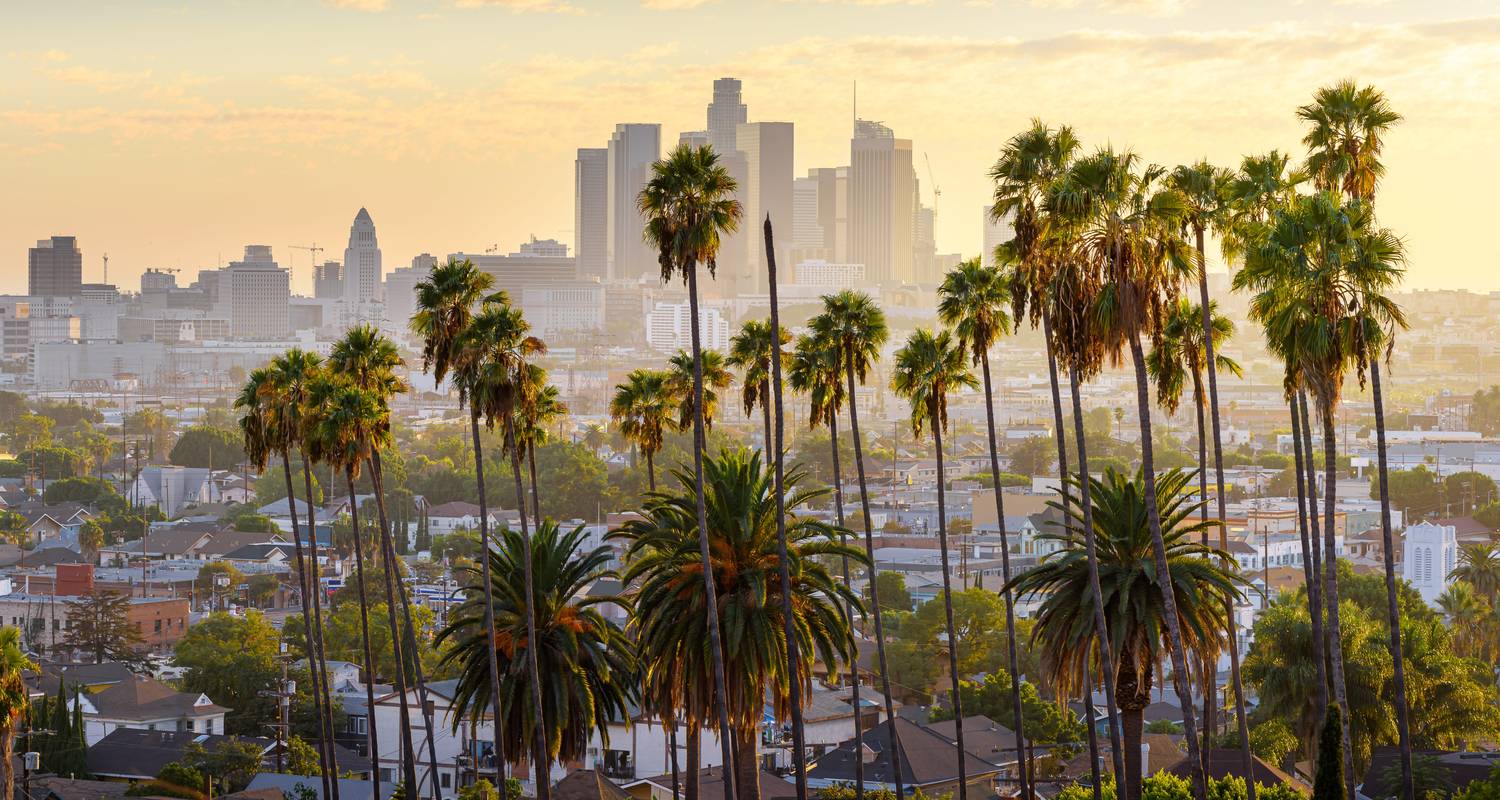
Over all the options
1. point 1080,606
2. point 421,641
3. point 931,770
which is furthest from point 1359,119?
point 421,641

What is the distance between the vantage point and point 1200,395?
134ft

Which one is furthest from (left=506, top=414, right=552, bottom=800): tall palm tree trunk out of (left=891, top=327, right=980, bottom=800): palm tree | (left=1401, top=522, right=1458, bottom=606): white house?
(left=1401, top=522, right=1458, bottom=606): white house

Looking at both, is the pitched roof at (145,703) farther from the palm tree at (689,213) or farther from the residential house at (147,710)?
the palm tree at (689,213)

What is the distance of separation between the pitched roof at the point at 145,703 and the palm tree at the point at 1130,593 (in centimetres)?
4549

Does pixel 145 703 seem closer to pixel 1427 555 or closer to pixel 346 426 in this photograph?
pixel 346 426

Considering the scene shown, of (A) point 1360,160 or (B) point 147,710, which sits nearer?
(A) point 1360,160

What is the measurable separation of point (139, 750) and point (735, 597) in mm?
34982

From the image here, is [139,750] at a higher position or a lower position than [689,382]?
lower

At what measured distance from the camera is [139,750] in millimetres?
62344

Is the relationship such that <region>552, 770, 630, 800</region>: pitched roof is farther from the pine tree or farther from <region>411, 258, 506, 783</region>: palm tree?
the pine tree

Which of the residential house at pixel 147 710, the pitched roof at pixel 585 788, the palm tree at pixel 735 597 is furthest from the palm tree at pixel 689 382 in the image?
the residential house at pixel 147 710

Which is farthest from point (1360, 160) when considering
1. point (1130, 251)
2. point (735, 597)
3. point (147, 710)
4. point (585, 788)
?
point (147, 710)

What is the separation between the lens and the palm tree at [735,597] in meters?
34.6

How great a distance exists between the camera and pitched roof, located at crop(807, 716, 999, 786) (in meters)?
55.1
